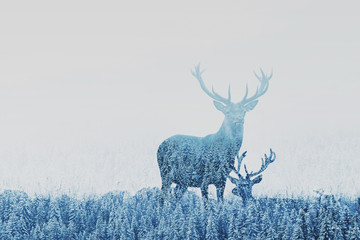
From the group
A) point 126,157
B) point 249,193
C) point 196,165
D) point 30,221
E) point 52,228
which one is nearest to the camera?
point 52,228

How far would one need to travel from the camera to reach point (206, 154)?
805cm

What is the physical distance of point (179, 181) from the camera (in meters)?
8.25

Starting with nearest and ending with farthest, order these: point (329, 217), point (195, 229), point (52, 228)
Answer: point (329, 217) → point (195, 229) → point (52, 228)

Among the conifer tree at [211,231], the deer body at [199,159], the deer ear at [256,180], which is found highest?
the deer body at [199,159]

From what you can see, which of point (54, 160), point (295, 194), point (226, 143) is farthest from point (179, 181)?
point (54, 160)

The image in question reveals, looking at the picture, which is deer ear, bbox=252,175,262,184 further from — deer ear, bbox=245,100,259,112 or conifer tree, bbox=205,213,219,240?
conifer tree, bbox=205,213,219,240

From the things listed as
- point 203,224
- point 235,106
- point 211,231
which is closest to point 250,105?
point 235,106

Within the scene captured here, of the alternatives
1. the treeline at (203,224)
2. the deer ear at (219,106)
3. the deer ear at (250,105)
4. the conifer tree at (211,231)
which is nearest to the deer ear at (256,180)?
the treeline at (203,224)

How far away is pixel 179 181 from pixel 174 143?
0.73m

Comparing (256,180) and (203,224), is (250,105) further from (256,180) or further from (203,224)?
(203,224)

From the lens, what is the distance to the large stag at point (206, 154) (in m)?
7.79

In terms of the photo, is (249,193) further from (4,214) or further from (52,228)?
(4,214)

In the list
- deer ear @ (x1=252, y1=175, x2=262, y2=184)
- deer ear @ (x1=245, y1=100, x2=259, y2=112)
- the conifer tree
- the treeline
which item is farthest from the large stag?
the conifer tree

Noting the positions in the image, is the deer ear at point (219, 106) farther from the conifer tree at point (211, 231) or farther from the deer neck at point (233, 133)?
the conifer tree at point (211, 231)
